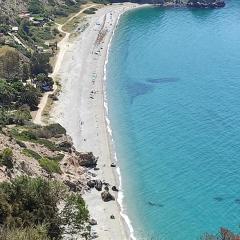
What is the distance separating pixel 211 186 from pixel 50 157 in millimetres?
23173

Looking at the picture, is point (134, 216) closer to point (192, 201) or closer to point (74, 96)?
point (192, 201)

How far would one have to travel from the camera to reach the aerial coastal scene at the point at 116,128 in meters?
66.9

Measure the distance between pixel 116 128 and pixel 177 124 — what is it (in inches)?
445

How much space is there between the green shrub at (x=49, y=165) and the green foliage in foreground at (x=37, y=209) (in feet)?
57.6

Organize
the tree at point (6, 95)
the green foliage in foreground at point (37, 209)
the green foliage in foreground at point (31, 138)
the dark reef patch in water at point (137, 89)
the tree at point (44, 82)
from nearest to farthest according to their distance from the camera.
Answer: the green foliage in foreground at point (37, 209) → the green foliage in foreground at point (31, 138) → the tree at point (6, 95) → the tree at point (44, 82) → the dark reef patch in water at point (137, 89)

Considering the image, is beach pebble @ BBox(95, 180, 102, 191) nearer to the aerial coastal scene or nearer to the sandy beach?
the aerial coastal scene

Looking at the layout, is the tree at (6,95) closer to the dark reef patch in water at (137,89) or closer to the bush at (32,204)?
the dark reef patch in water at (137,89)

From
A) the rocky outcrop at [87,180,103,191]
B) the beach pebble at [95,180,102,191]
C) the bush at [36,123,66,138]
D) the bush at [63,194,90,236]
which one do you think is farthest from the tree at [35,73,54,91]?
the bush at [63,194,90,236]

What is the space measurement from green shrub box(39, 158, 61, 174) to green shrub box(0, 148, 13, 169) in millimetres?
6678

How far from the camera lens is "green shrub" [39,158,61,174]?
7490cm

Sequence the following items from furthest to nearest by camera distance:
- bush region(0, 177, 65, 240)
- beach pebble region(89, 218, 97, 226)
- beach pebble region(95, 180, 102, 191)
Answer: beach pebble region(95, 180, 102, 191) → beach pebble region(89, 218, 97, 226) → bush region(0, 177, 65, 240)


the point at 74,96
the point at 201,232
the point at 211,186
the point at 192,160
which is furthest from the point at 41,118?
the point at 201,232

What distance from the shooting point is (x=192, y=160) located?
89.7 metres

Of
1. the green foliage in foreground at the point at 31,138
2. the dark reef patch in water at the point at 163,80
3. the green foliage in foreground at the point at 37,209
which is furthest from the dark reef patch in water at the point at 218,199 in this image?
the dark reef patch in water at the point at 163,80
